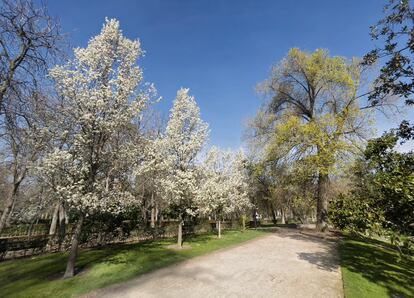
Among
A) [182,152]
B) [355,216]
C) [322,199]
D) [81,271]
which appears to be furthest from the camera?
[322,199]

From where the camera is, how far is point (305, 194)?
23.0 m

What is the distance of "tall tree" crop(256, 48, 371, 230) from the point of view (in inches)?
707

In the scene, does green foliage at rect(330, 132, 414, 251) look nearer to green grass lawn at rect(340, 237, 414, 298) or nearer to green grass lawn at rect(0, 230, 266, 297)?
green grass lawn at rect(340, 237, 414, 298)

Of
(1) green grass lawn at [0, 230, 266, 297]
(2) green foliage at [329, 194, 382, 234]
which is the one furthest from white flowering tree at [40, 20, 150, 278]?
(2) green foliage at [329, 194, 382, 234]

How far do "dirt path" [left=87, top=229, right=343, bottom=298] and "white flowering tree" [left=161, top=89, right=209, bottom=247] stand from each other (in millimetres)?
3898

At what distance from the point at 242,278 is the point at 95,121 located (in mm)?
7692

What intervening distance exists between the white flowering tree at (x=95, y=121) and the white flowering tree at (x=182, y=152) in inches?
169

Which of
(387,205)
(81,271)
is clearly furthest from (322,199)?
(81,271)

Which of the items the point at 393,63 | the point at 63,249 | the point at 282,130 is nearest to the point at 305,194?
the point at 282,130

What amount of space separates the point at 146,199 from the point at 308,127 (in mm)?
18081

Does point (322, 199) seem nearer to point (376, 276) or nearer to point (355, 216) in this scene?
point (376, 276)

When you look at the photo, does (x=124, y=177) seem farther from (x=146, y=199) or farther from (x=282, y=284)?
(x=146, y=199)

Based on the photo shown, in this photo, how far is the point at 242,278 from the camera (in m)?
8.53

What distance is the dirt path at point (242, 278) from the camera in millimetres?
7180
